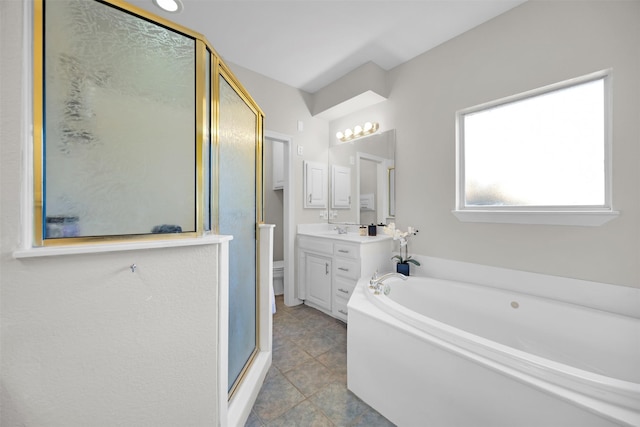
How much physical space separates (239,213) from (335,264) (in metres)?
1.39

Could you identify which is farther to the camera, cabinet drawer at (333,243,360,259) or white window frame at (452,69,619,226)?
cabinet drawer at (333,243,360,259)

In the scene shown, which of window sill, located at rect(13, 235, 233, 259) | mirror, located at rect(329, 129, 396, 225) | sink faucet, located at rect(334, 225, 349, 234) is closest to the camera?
window sill, located at rect(13, 235, 233, 259)

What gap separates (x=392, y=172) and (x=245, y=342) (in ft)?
6.75

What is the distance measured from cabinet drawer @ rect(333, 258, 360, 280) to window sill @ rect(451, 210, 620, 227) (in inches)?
39.8

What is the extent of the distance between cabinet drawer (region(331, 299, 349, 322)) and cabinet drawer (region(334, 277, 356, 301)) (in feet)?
0.20

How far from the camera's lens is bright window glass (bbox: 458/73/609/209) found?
1.45 meters

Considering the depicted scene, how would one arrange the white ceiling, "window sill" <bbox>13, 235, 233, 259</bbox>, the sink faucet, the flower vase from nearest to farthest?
"window sill" <bbox>13, 235, 233, 259</bbox>, the white ceiling, the flower vase, the sink faucet

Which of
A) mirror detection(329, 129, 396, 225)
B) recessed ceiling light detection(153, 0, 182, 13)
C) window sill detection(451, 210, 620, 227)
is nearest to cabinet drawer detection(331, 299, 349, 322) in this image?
mirror detection(329, 129, 396, 225)

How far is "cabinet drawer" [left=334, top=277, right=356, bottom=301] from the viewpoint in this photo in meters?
2.28

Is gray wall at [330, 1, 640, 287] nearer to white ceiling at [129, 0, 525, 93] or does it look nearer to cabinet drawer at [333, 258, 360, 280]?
white ceiling at [129, 0, 525, 93]

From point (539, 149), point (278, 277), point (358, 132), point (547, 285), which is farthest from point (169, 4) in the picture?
point (278, 277)

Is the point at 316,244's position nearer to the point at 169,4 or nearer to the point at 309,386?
the point at 309,386

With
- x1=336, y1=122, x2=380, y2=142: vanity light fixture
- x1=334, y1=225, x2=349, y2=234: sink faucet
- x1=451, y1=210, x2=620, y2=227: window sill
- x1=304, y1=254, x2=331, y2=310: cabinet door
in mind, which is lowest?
x1=304, y1=254, x2=331, y2=310: cabinet door

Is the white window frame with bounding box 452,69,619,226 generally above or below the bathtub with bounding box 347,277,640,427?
above
